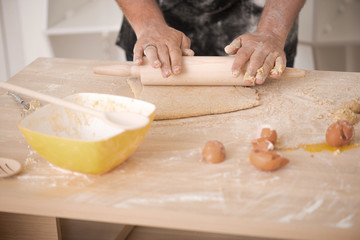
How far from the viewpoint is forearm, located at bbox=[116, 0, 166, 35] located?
5.53ft

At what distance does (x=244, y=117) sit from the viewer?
129cm

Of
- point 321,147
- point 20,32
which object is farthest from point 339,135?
point 20,32

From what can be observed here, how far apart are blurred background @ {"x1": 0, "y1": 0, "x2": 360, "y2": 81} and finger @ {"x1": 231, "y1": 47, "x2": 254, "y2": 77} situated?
176 centimetres

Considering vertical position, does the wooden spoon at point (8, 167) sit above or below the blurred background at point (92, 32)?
above

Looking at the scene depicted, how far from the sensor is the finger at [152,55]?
142cm

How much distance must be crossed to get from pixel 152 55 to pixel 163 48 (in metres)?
0.06

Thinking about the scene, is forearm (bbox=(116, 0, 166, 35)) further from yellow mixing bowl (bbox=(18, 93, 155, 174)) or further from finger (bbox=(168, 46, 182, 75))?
yellow mixing bowl (bbox=(18, 93, 155, 174))

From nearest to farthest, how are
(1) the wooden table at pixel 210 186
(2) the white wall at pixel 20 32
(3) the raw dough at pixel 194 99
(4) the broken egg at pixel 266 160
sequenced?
(1) the wooden table at pixel 210 186, (4) the broken egg at pixel 266 160, (3) the raw dough at pixel 194 99, (2) the white wall at pixel 20 32

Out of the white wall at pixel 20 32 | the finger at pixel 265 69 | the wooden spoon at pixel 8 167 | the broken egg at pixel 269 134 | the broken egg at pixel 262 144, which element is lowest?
the white wall at pixel 20 32

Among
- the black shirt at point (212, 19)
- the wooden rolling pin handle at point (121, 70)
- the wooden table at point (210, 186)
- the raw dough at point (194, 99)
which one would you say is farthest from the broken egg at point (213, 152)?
the black shirt at point (212, 19)

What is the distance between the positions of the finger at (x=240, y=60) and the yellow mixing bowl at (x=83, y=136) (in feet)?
1.48

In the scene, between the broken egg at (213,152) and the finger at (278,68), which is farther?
the finger at (278,68)

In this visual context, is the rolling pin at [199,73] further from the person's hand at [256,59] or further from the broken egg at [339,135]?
the broken egg at [339,135]

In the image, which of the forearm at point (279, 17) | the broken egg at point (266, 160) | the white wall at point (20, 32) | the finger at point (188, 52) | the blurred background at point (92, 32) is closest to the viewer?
the broken egg at point (266, 160)
